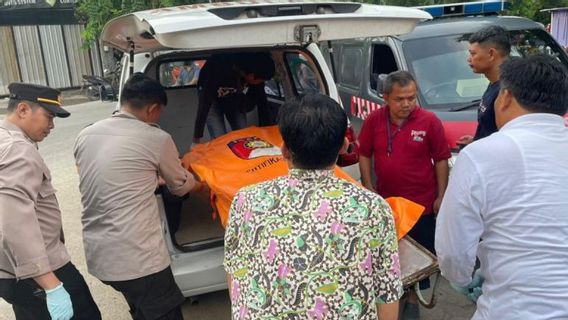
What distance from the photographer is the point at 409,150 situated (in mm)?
2926

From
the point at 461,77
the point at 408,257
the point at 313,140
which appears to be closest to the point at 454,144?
the point at 461,77

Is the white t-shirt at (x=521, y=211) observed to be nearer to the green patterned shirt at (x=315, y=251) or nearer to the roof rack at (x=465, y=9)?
the green patterned shirt at (x=315, y=251)

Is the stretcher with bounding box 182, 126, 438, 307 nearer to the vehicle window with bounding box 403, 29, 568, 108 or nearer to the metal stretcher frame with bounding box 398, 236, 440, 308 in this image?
the metal stretcher frame with bounding box 398, 236, 440, 308

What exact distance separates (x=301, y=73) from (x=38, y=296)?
2.81 metres

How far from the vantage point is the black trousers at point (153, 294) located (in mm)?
2510

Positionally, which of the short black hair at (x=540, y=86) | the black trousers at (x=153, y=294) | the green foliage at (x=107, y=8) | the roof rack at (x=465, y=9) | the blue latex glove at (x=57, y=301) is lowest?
the black trousers at (x=153, y=294)

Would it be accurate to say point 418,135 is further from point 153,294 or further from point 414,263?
point 153,294

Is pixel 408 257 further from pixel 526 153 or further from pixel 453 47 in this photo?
pixel 453 47

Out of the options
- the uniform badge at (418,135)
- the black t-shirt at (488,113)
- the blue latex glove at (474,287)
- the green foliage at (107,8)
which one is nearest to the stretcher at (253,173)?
the blue latex glove at (474,287)

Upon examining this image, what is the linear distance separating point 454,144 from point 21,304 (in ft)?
10.2

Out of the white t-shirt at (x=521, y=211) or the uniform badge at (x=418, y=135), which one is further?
the uniform badge at (x=418, y=135)

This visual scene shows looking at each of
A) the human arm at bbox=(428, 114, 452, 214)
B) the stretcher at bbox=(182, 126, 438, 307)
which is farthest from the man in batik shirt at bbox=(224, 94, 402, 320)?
the human arm at bbox=(428, 114, 452, 214)

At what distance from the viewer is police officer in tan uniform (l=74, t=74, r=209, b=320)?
8.00 ft

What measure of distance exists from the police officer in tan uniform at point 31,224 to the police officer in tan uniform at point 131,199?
0.58 ft
